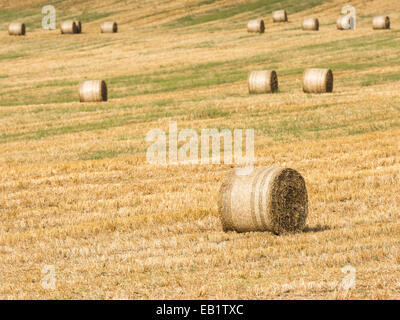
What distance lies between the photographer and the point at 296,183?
1209 centimetres

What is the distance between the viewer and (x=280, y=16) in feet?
181

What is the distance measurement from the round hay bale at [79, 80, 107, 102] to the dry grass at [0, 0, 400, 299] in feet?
2.33

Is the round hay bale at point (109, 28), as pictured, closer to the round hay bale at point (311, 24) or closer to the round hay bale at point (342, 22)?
the round hay bale at point (311, 24)

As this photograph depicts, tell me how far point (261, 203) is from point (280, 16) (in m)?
45.2

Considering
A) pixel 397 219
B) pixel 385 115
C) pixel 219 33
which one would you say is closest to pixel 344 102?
pixel 385 115

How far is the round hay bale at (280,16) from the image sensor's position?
55094 millimetres

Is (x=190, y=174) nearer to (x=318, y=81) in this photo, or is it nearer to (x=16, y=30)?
(x=318, y=81)

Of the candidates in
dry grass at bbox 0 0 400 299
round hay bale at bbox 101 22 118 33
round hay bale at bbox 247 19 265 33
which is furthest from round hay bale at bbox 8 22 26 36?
round hay bale at bbox 247 19 265 33

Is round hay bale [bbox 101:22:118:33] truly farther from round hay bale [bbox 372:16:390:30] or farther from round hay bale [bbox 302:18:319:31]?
round hay bale [bbox 372:16:390:30]

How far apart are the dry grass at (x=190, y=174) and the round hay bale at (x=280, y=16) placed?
32.0 feet

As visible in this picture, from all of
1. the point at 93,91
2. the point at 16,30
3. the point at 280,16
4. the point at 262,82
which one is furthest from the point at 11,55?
the point at 262,82

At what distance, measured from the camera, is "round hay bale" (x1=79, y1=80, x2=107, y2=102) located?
30231 millimetres

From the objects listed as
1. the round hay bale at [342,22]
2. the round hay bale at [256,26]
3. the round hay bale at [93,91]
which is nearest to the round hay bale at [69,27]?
the round hay bale at [256,26]

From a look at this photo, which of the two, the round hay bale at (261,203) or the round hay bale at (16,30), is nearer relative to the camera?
the round hay bale at (261,203)
